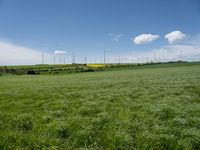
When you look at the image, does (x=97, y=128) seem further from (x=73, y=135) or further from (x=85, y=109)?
(x=85, y=109)

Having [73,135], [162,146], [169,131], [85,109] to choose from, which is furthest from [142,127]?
[85,109]

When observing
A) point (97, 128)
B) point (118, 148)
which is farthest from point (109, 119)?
point (118, 148)

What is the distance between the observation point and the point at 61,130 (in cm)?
737

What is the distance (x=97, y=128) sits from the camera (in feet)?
25.1

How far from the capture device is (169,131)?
716 centimetres

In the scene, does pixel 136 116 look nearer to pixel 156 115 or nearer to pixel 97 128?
pixel 156 115

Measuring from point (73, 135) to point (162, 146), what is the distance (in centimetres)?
306

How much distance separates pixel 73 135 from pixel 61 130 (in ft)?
2.32

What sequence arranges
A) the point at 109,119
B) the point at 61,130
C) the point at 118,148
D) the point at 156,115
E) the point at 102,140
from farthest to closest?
1. the point at 156,115
2. the point at 109,119
3. the point at 61,130
4. the point at 102,140
5. the point at 118,148

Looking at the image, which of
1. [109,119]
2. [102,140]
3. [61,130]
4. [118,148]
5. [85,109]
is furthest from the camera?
[85,109]

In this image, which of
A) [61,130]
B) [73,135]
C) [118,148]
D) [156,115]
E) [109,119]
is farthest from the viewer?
[156,115]

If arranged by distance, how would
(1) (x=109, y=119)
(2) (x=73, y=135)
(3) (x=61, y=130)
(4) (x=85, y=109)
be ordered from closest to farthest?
1. (2) (x=73, y=135)
2. (3) (x=61, y=130)
3. (1) (x=109, y=119)
4. (4) (x=85, y=109)

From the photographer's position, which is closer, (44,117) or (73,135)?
(73,135)

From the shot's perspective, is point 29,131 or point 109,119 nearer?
point 29,131
